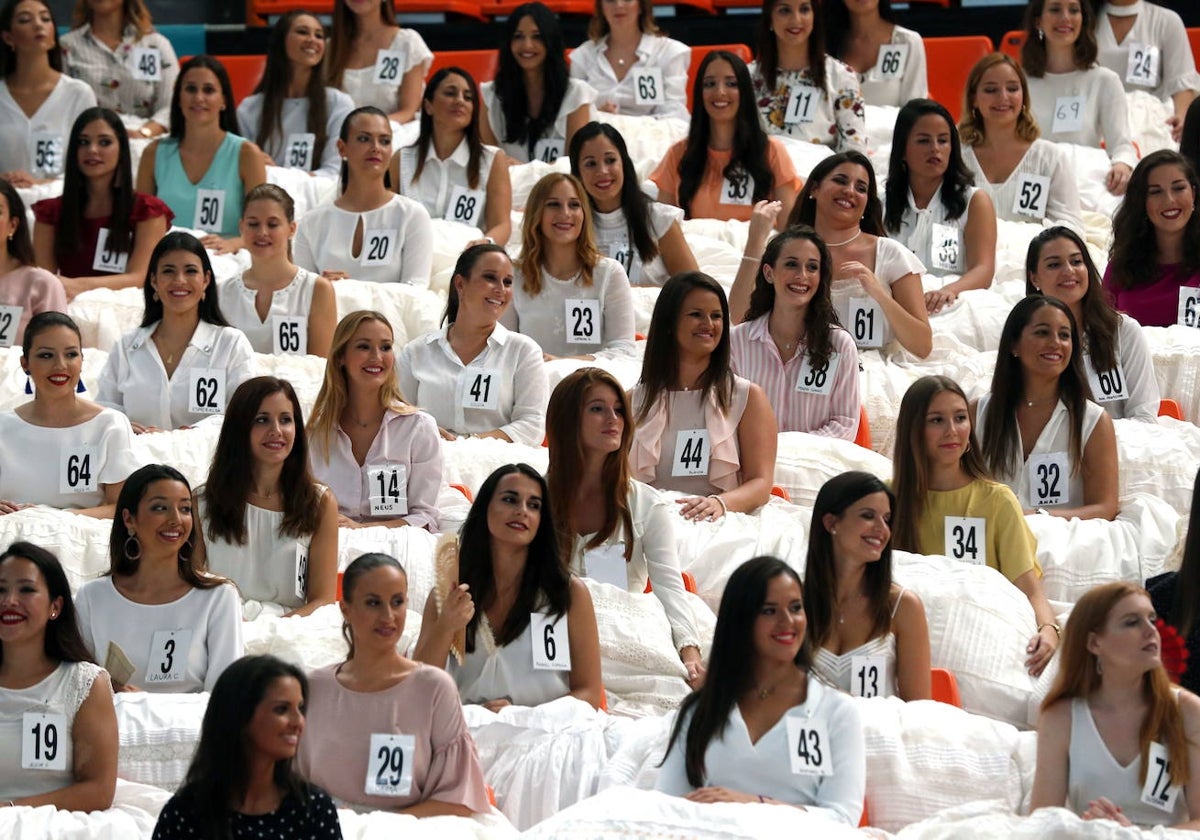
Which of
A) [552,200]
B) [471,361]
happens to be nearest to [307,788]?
A: [471,361]

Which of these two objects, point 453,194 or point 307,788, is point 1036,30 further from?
point 307,788

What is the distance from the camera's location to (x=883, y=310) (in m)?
6.26

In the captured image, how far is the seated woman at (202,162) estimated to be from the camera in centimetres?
739

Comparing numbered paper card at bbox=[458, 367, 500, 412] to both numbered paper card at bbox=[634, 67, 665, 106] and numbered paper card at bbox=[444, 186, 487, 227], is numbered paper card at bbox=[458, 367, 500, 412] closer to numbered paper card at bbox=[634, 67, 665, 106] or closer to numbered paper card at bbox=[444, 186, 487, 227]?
numbered paper card at bbox=[444, 186, 487, 227]

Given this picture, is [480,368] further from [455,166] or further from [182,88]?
→ [182,88]

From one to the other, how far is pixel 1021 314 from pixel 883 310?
0.77m

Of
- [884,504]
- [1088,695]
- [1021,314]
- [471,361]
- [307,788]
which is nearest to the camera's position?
[307,788]

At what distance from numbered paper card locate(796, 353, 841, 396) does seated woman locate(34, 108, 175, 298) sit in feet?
6.99

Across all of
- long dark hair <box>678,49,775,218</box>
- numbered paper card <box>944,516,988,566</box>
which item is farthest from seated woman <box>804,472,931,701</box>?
long dark hair <box>678,49,775,218</box>

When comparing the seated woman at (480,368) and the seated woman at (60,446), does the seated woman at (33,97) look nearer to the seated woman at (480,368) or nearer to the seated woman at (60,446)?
the seated woman at (480,368)

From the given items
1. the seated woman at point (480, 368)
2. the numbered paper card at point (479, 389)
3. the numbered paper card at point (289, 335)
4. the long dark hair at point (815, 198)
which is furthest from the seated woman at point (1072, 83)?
the numbered paper card at point (289, 335)

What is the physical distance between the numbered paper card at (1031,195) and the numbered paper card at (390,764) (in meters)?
3.68

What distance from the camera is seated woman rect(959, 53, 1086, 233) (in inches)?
286

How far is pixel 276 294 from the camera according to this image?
6.41m
